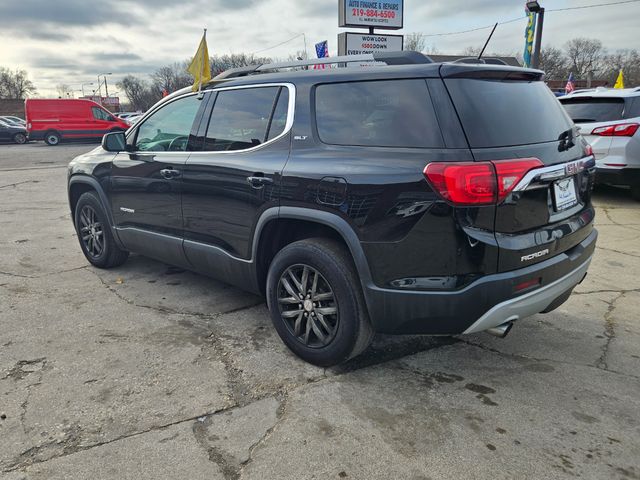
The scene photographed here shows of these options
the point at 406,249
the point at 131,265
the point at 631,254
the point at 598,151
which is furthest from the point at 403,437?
the point at 598,151

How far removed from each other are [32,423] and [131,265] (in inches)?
113

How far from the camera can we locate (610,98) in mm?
8016

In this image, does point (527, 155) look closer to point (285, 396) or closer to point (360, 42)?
point (285, 396)

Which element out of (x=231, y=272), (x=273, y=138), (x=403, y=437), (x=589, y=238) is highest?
(x=273, y=138)

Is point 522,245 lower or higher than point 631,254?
higher

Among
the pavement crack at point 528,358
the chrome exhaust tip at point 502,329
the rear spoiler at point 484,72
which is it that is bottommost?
the pavement crack at point 528,358

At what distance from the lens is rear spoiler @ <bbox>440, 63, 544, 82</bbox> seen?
2.64 m

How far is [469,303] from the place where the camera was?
8.37ft

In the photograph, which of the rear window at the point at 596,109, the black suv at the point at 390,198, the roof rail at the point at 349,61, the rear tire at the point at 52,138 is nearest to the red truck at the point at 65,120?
the rear tire at the point at 52,138

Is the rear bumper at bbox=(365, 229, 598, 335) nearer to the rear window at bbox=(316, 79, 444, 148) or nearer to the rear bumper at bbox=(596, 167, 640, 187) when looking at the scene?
the rear window at bbox=(316, 79, 444, 148)

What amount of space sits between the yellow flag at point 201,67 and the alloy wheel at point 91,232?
1.79m

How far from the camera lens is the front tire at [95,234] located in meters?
4.96

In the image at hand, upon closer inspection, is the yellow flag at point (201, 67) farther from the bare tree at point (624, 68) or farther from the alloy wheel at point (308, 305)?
the bare tree at point (624, 68)

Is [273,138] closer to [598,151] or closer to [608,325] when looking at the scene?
[608,325]
